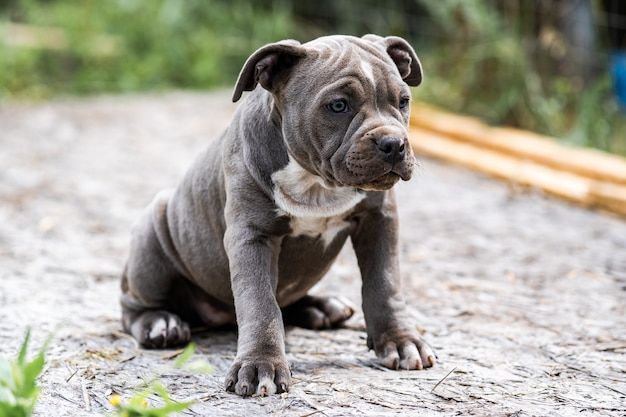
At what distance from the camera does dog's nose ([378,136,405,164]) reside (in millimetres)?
3455

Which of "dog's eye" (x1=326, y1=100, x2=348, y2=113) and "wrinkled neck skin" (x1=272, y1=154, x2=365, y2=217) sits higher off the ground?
"dog's eye" (x1=326, y1=100, x2=348, y2=113)

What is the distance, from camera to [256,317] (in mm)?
3648

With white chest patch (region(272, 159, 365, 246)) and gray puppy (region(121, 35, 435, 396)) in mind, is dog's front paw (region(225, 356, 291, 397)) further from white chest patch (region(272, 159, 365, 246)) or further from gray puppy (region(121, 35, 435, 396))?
white chest patch (region(272, 159, 365, 246))

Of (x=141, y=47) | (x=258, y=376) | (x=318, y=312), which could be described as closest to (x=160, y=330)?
(x=318, y=312)

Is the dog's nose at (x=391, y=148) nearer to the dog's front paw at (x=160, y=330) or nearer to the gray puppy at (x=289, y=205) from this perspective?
the gray puppy at (x=289, y=205)

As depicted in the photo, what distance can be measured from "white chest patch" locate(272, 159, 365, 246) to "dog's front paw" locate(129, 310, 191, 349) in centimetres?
80

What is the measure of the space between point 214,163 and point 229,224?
0.43 m

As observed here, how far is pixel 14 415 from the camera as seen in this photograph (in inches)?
106

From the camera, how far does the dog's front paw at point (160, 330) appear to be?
4.28 meters

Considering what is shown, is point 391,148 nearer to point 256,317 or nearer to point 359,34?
point 256,317

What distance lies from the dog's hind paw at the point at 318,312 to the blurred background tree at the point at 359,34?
4.35 m

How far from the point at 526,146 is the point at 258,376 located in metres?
5.10

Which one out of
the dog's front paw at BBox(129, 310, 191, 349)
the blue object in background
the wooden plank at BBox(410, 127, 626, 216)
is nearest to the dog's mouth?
the dog's front paw at BBox(129, 310, 191, 349)

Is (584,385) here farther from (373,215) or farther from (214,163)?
(214,163)
